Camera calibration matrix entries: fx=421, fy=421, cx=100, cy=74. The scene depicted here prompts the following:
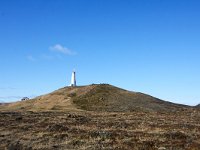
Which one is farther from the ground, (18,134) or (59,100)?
(59,100)

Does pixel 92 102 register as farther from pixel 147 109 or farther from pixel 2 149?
pixel 2 149

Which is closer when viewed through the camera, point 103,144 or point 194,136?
point 103,144

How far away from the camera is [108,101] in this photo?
8438 cm

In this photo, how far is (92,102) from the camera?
84125mm

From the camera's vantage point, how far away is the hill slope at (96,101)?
262ft

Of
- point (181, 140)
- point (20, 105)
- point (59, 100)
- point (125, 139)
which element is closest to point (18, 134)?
point (125, 139)

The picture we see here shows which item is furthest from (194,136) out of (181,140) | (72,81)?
(72,81)

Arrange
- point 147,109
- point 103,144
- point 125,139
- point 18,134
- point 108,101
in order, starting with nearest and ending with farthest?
point 103,144
point 125,139
point 18,134
point 147,109
point 108,101

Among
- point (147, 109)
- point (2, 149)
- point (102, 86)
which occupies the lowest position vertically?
point (2, 149)

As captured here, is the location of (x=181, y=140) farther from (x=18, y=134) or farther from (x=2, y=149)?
(x=18, y=134)

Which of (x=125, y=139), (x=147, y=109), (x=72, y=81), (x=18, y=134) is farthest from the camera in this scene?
(x=72, y=81)

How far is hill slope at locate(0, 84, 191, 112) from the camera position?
80.0m

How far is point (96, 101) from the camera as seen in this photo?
8469cm

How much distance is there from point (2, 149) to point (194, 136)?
42.6 feet
